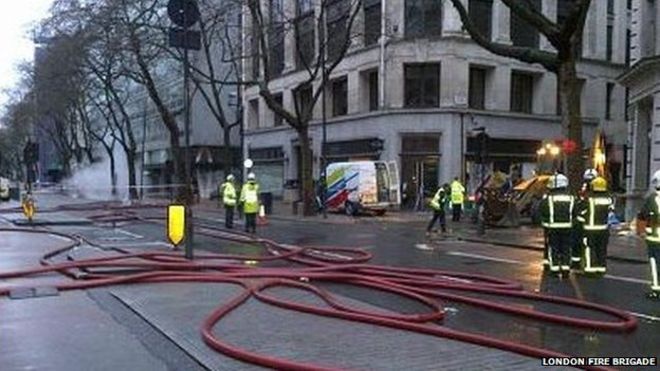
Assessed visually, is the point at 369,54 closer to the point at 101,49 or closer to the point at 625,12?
the point at 101,49

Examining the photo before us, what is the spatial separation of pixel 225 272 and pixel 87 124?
62.7 metres

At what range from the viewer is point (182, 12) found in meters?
15.4

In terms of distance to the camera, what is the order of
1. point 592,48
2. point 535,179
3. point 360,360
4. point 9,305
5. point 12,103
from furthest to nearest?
point 12,103
point 592,48
point 535,179
point 9,305
point 360,360

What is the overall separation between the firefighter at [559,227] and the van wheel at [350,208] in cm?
2392

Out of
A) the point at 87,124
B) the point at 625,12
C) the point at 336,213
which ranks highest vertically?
the point at 625,12

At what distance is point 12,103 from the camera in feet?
312

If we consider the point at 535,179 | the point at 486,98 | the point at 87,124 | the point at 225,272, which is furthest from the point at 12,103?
the point at 225,272

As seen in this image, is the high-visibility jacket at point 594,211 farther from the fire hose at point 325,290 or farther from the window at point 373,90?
the window at point 373,90

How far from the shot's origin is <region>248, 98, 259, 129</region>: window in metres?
64.7

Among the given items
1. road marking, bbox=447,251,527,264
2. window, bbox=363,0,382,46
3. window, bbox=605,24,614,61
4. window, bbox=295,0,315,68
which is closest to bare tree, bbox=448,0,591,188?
road marking, bbox=447,251,527,264

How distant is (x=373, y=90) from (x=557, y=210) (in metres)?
34.2

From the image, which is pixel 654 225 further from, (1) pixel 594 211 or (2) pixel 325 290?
(2) pixel 325 290

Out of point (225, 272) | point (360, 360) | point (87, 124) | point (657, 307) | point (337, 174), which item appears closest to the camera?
point (360, 360)

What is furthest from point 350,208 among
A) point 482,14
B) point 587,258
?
point 587,258
